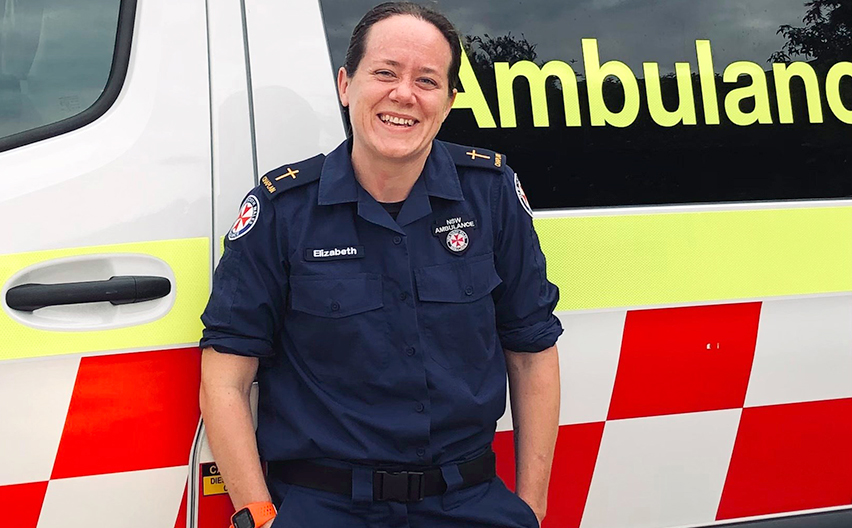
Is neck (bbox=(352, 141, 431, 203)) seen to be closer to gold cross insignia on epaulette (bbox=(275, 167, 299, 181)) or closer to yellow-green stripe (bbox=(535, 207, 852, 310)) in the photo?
gold cross insignia on epaulette (bbox=(275, 167, 299, 181))

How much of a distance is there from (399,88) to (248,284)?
0.41 metres

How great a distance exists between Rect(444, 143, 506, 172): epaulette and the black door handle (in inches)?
21.6

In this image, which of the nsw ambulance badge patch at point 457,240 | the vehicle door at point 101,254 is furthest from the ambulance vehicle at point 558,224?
the nsw ambulance badge patch at point 457,240

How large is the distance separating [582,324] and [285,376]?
0.58 meters

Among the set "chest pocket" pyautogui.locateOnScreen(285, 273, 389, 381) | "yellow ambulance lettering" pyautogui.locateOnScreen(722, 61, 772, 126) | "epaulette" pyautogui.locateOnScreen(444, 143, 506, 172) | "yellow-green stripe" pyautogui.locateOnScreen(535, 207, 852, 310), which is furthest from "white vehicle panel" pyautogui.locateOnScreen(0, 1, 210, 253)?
"yellow ambulance lettering" pyautogui.locateOnScreen(722, 61, 772, 126)

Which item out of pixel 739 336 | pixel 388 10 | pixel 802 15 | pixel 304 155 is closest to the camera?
pixel 388 10

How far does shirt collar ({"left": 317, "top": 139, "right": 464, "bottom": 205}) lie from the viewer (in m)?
1.57

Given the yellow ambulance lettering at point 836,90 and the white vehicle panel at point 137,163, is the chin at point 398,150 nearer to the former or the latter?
the white vehicle panel at point 137,163

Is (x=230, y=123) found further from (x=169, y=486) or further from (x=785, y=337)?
(x=785, y=337)

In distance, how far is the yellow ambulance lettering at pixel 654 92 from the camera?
174 centimetres

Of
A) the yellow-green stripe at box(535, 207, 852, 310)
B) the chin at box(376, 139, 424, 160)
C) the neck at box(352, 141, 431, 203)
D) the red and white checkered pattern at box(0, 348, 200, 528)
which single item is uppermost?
the chin at box(376, 139, 424, 160)

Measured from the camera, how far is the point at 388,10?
1.56 m

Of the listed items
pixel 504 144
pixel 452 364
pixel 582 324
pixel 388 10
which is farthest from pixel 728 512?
pixel 388 10

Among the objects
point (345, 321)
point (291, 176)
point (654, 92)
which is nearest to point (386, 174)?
point (291, 176)
